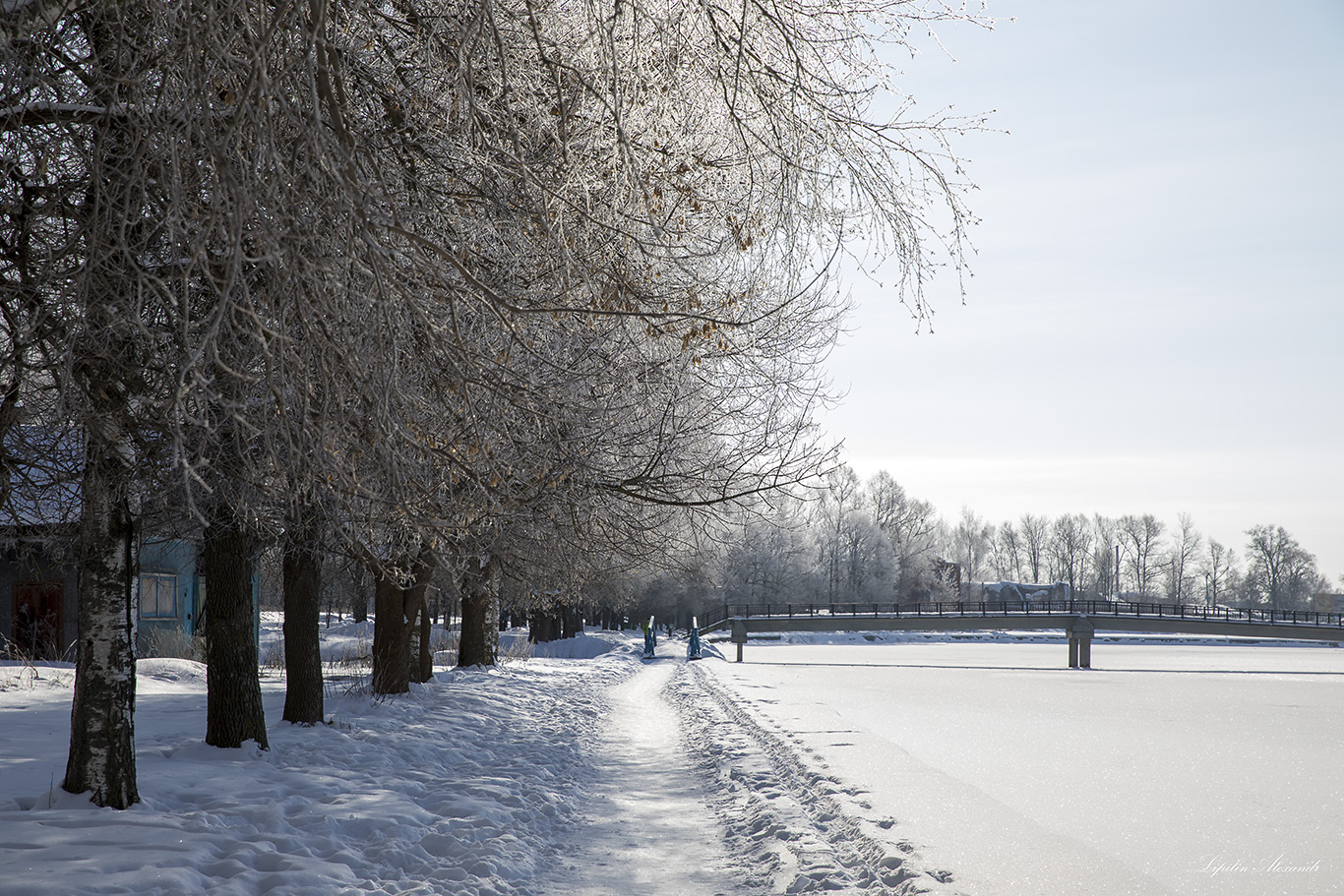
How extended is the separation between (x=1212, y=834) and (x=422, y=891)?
24.2 feet

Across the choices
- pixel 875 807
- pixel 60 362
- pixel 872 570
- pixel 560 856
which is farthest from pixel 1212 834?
pixel 872 570

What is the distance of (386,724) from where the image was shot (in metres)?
12.8

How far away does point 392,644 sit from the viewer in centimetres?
1617

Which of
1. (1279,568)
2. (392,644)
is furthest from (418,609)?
(1279,568)

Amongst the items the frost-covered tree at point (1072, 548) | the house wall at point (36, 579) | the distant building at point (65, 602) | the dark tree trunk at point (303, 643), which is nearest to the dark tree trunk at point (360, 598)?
the distant building at point (65, 602)

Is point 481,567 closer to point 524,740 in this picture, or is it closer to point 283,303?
point 524,740

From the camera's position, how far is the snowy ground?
21.1 feet

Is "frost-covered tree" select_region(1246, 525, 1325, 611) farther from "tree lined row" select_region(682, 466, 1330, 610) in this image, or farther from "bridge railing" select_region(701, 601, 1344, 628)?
"bridge railing" select_region(701, 601, 1344, 628)

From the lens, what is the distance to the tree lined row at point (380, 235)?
3811 millimetres

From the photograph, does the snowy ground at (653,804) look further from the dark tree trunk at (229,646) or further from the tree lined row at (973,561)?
the tree lined row at (973,561)

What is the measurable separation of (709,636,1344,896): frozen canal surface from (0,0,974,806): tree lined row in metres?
3.43

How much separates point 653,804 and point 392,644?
8.04 m

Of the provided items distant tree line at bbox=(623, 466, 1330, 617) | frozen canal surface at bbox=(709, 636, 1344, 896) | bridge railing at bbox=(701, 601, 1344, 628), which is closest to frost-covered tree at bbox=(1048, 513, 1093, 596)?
distant tree line at bbox=(623, 466, 1330, 617)

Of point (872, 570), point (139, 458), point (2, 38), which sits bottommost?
point (872, 570)
